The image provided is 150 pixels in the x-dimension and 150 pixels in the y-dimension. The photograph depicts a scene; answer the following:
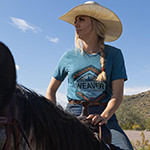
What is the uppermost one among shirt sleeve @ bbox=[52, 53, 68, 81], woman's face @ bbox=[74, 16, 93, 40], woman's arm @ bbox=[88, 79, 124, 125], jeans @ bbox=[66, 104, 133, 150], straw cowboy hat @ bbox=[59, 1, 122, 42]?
straw cowboy hat @ bbox=[59, 1, 122, 42]

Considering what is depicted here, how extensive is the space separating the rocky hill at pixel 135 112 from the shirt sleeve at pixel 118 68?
42.5ft

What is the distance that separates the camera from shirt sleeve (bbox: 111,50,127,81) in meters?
2.65

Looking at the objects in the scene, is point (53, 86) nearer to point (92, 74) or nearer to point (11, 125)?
point (92, 74)

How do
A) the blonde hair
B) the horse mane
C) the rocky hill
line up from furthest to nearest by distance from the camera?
the rocky hill → the blonde hair → the horse mane

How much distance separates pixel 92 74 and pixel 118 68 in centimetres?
31

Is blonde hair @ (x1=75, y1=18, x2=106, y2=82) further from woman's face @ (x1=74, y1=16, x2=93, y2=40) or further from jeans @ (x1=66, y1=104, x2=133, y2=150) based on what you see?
jeans @ (x1=66, y1=104, x2=133, y2=150)

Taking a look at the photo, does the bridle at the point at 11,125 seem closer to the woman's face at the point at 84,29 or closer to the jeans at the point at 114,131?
the jeans at the point at 114,131

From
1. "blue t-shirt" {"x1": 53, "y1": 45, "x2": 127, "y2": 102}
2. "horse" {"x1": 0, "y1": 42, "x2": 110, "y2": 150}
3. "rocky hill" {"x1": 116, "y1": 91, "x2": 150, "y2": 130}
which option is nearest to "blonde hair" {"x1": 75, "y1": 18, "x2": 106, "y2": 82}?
"blue t-shirt" {"x1": 53, "y1": 45, "x2": 127, "y2": 102}

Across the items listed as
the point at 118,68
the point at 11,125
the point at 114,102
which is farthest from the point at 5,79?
the point at 118,68

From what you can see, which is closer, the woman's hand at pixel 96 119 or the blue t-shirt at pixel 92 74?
the woman's hand at pixel 96 119

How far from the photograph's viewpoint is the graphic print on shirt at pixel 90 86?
2.64 metres

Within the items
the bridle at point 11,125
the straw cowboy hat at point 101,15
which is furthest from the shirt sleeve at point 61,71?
the bridle at point 11,125

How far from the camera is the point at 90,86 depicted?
2.67m

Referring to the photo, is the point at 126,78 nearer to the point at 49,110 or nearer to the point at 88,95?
the point at 88,95
